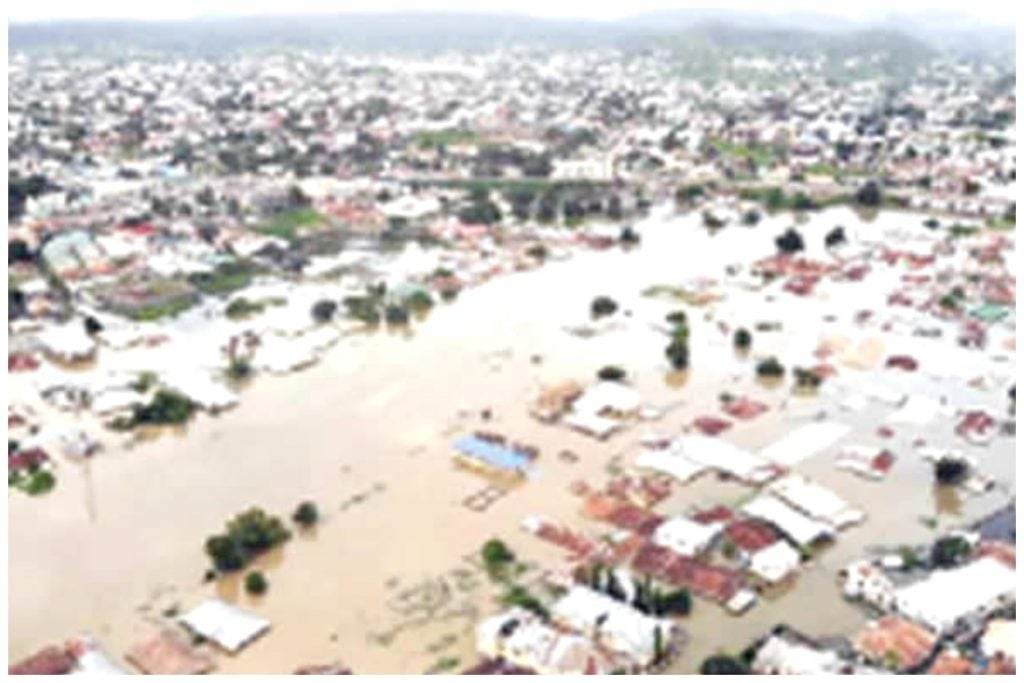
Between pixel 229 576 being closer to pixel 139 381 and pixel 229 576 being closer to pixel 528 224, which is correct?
pixel 139 381

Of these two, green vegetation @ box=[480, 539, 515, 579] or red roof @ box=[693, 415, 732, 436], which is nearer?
green vegetation @ box=[480, 539, 515, 579]

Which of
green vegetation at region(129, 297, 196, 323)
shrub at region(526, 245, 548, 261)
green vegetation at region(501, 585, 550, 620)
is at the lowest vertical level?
green vegetation at region(129, 297, 196, 323)

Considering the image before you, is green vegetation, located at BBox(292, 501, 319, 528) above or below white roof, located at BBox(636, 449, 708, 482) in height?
below

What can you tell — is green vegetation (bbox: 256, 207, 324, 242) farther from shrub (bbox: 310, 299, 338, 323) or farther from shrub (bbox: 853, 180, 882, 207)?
shrub (bbox: 853, 180, 882, 207)

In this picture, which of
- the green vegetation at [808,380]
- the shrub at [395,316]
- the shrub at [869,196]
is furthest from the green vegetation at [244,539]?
the shrub at [869,196]

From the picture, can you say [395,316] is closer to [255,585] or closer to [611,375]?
[611,375]

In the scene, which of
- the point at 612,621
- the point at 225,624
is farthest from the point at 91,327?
the point at 612,621

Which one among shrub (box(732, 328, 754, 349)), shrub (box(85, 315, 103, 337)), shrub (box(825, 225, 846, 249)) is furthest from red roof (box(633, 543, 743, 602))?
shrub (box(825, 225, 846, 249))
